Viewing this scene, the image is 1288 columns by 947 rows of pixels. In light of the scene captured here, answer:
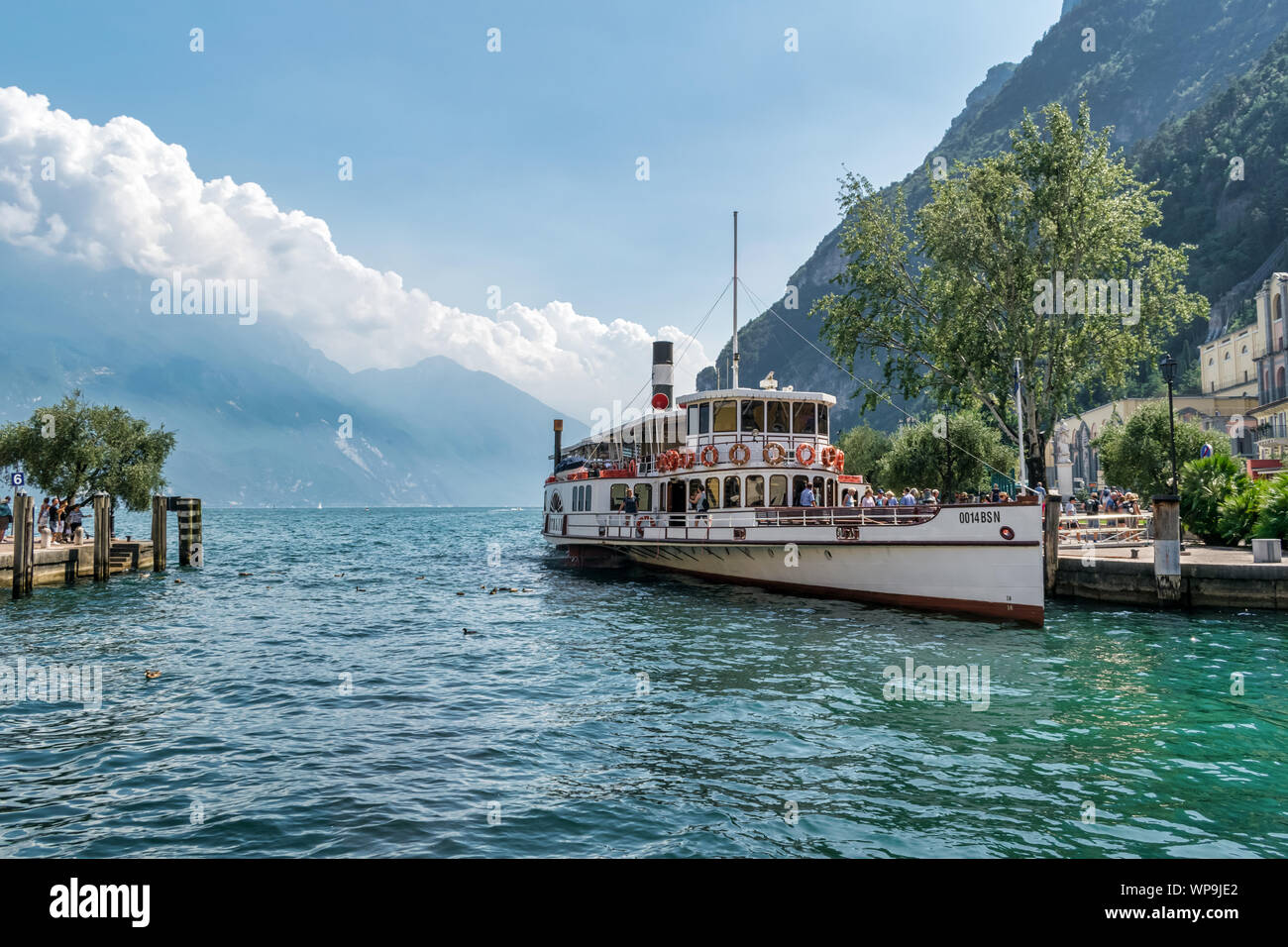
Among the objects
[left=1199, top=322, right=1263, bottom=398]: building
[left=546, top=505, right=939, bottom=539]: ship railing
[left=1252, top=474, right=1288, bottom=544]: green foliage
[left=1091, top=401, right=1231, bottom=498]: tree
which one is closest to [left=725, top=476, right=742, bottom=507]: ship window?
[left=546, top=505, right=939, bottom=539]: ship railing

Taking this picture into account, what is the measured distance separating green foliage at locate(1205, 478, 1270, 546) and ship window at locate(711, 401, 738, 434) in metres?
16.2

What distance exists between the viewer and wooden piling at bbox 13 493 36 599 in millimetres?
25266

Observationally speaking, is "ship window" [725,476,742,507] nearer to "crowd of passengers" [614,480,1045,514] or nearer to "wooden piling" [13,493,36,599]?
"crowd of passengers" [614,480,1045,514]

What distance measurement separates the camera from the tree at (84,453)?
116 ft

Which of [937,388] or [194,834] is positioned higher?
[937,388]

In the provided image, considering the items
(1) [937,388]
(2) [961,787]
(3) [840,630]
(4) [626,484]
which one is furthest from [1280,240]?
(2) [961,787]

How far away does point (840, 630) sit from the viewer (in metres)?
19.9

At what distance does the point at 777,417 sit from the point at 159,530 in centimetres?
2623

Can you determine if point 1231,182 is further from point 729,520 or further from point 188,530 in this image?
point 188,530

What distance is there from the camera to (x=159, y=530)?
3588cm
